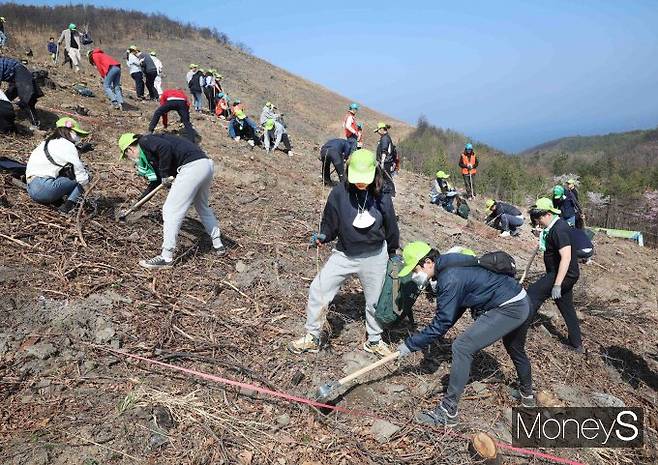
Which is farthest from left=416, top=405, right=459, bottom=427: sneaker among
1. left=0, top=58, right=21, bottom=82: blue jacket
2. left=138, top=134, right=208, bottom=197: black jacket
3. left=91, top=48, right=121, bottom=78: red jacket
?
left=91, top=48, right=121, bottom=78: red jacket

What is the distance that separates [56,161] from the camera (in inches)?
195

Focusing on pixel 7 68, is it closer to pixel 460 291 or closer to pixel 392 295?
pixel 392 295

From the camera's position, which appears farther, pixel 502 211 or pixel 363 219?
pixel 502 211

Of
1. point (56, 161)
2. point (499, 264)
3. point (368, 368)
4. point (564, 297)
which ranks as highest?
point (499, 264)

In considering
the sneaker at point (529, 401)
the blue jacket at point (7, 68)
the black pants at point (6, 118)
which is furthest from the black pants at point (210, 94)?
the sneaker at point (529, 401)

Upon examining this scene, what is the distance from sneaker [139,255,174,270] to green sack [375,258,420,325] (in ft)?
8.16

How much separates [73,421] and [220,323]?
59.7 inches

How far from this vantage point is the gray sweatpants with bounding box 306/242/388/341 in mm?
3787

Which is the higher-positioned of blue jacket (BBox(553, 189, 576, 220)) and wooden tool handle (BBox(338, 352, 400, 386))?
blue jacket (BBox(553, 189, 576, 220))

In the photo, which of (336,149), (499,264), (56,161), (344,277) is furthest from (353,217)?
(336,149)

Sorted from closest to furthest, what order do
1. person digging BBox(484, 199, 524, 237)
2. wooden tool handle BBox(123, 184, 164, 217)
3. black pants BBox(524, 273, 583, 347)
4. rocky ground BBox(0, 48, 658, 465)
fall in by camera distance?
rocky ground BBox(0, 48, 658, 465) → black pants BBox(524, 273, 583, 347) → wooden tool handle BBox(123, 184, 164, 217) → person digging BBox(484, 199, 524, 237)

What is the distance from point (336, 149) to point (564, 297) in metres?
5.34

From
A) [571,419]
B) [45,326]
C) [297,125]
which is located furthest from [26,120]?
[297,125]

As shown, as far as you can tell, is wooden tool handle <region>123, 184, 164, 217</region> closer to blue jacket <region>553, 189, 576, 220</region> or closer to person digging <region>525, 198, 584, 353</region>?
person digging <region>525, 198, 584, 353</region>
